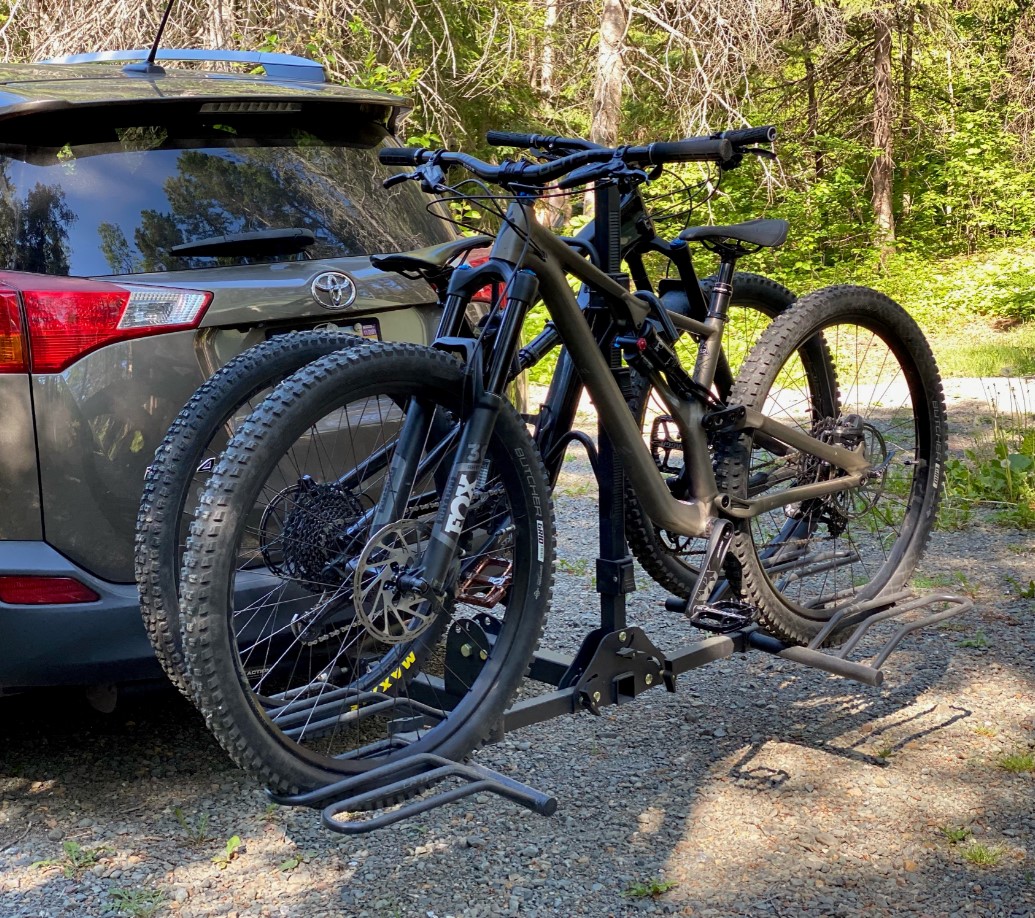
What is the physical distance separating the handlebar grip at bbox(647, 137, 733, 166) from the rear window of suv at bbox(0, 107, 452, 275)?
1.85 ft

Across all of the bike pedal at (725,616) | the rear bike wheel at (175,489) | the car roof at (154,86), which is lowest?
the bike pedal at (725,616)

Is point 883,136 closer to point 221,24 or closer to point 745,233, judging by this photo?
point 221,24

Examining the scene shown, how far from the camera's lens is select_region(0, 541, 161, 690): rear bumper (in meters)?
2.90

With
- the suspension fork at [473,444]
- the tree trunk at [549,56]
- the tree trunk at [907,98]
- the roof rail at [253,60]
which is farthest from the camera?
the tree trunk at [907,98]

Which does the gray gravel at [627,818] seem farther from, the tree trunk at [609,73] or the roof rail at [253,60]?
the tree trunk at [609,73]

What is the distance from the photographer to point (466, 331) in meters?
2.98

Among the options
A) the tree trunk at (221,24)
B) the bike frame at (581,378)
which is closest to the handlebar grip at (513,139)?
the bike frame at (581,378)

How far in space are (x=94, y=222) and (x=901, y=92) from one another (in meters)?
18.2

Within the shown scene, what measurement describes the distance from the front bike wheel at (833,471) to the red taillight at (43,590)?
5.65ft

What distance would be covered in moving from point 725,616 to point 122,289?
6.13 ft

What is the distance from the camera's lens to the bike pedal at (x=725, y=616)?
136 inches

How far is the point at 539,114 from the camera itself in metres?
15.9

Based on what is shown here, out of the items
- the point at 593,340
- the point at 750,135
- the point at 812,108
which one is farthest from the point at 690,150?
the point at 812,108

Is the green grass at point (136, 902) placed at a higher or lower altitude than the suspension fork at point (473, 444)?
lower
